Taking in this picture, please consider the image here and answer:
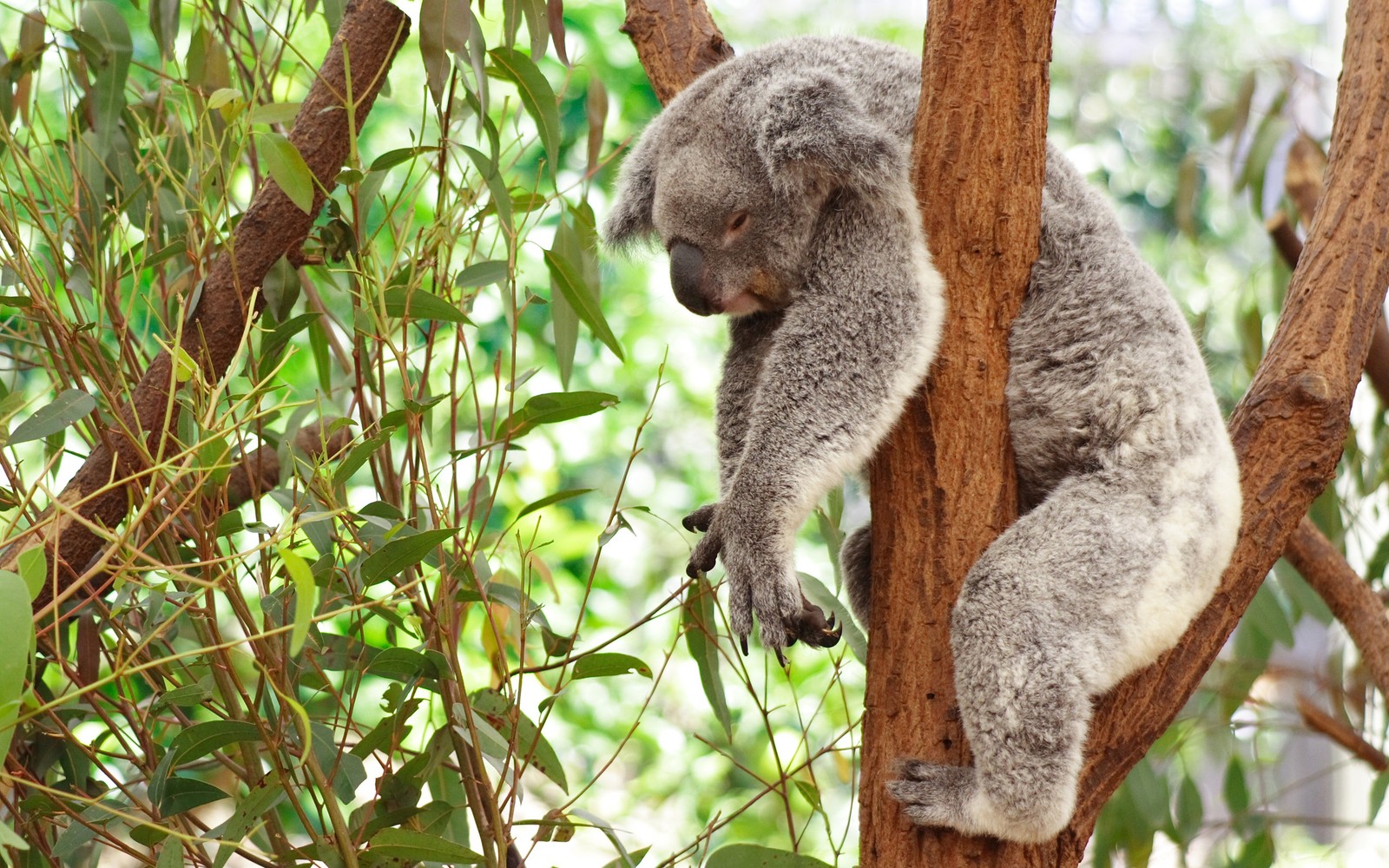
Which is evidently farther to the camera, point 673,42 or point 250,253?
point 673,42

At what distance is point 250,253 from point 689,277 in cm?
64

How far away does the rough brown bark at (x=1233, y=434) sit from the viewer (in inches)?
62.0

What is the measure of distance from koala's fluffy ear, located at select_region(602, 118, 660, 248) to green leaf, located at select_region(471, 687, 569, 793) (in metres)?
0.86

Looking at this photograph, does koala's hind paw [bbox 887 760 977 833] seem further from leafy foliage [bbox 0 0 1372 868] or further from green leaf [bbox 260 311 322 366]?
green leaf [bbox 260 311 322 366]

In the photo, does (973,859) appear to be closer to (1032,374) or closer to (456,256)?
(1032,374)

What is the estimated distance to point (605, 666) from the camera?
1.59 meters

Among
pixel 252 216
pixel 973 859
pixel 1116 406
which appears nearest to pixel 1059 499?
pixel 1116 406

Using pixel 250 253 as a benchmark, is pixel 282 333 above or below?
below

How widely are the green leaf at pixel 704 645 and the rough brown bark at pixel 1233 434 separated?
0.98 feet

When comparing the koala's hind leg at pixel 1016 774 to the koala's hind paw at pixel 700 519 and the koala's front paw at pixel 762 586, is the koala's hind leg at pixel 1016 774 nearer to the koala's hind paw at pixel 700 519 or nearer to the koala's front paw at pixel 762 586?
the koala's front paw at pixel 762 586

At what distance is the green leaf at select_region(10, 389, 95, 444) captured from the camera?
4.30 ft

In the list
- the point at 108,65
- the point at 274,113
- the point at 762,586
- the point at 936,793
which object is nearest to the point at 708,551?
the point at 762,586

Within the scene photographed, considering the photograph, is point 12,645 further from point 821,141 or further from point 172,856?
point 821,141

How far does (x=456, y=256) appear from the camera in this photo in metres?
3.02
